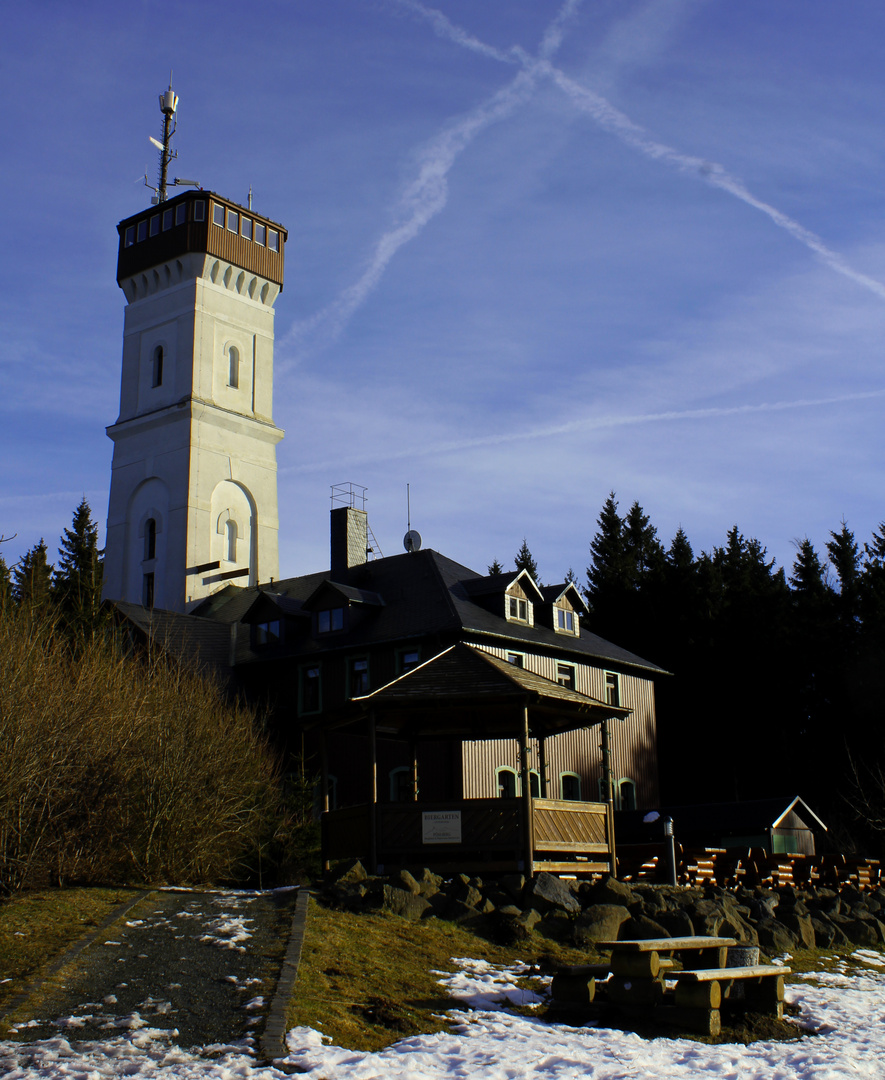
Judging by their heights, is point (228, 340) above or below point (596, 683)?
above

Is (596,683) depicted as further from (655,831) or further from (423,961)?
(423,961)

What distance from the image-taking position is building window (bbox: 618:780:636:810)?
3672 cm

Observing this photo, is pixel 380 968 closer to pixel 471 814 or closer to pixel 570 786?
pixel 471 814

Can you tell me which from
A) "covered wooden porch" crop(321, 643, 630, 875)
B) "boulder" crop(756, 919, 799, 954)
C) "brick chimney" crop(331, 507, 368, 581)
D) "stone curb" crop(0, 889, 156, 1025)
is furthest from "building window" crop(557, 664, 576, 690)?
"stone curb" crop(0, 889, 156, 1025)

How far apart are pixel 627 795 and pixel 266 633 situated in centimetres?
1300

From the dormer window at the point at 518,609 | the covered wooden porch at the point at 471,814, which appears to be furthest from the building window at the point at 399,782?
the covered wooden porch at the point at 471,814

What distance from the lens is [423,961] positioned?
1334 cm

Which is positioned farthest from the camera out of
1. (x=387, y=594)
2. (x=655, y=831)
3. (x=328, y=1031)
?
(x=387, y=594)

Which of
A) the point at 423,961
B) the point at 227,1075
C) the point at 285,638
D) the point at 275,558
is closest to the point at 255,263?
the point at 275,558

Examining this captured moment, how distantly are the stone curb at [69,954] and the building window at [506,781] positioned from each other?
1705 centimetres

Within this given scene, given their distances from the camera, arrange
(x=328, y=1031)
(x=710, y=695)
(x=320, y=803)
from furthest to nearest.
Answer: (x=710, y=695), (x=320, y=803), (x=328, y=1031)

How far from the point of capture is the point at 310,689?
35094 mm

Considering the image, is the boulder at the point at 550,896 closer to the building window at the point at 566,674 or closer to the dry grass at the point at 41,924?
the dry grass at the point at 41,924

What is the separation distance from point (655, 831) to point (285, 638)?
13.0 meters
